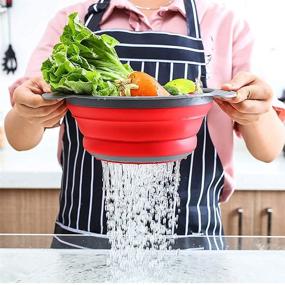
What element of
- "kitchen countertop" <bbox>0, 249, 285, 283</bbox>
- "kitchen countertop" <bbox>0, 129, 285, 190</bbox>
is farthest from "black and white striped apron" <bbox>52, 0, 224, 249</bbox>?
"kitchen countertop" <bbox>0, 129, 285, 190</bbox>

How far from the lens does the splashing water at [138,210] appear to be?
31.8 inches

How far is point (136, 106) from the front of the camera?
2.04ft

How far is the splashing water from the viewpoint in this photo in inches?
31.8

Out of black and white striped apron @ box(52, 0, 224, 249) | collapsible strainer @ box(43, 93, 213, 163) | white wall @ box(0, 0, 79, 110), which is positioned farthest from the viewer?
white wall @ box(0, 0, 79, 110)

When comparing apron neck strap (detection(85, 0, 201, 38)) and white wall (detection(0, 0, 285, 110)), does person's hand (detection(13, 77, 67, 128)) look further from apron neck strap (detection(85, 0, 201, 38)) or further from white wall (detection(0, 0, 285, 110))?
white wall (detection(0, 0, 285, 110))

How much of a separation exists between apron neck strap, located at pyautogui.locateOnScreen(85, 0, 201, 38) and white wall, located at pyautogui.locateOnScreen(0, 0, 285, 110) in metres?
0.87

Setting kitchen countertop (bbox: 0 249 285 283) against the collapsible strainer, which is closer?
the collapsible strainer

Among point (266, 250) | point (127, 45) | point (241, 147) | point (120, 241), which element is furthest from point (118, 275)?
point (241, 147)

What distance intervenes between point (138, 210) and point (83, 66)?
0.26 metres

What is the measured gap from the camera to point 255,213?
1492mm

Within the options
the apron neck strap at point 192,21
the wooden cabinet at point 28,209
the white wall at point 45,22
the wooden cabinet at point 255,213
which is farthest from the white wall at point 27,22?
the apron neck strap at point 192,21

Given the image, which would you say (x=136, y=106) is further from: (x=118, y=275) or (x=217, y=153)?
(x=217, y=153)

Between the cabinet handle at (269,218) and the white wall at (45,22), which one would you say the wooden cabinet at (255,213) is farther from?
the white wall at (45,22)

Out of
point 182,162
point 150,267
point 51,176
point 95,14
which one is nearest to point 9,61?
point 51,176
